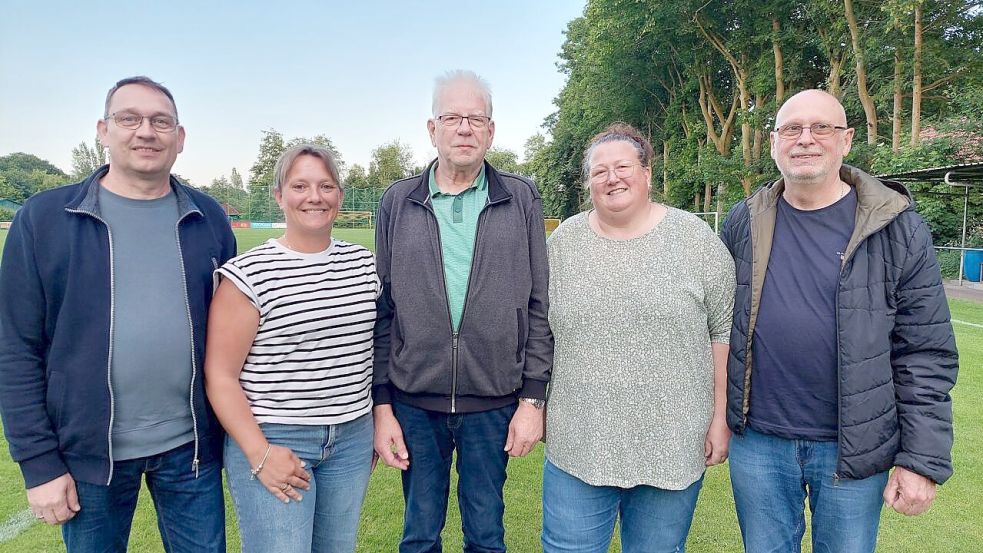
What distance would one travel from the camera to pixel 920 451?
1.94 m

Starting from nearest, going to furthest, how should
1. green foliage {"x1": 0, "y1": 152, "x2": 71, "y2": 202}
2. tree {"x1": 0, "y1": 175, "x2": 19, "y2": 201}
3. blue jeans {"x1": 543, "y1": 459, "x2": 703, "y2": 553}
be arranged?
blue jeans {"x1": 543, "y1": 459, "x2": 703, "y2": 553} → tree {"x1": 0, "y1": 175, "x2": 19, "y2": 201} → green foliage {"x1": 0, "y1": 152, "x2": 71, "y2": 202}

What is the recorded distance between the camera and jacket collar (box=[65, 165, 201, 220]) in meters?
1.91

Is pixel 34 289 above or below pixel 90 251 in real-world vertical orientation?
→ below


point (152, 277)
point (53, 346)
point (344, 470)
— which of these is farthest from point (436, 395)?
point (53, 346)

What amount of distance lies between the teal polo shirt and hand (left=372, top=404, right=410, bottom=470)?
0.48 m

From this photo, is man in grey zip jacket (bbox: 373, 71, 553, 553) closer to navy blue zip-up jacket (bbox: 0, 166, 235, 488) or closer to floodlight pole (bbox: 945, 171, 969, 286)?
navy blue zip-up jacket (bbox: 0, 166, 235, 488)

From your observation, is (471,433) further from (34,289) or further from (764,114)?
(764,114)

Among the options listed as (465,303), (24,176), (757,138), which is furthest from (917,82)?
(24,176)

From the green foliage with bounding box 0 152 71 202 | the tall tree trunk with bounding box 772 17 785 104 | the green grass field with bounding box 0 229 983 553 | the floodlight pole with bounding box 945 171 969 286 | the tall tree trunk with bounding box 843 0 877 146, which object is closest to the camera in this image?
the green grass field with bounding box 0 229 983 553

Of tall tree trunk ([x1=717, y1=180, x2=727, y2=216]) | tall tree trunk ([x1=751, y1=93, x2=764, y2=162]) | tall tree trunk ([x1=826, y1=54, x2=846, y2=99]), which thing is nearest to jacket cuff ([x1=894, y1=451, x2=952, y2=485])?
tall tree trunk ([x1=826, y1=54, x2=846, y2=99])

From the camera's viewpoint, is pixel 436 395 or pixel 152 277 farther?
pixel 436 395

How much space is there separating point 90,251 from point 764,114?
2353cm

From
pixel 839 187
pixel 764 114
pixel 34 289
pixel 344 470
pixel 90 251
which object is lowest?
pixel 344 470

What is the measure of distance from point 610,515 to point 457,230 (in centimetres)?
132
